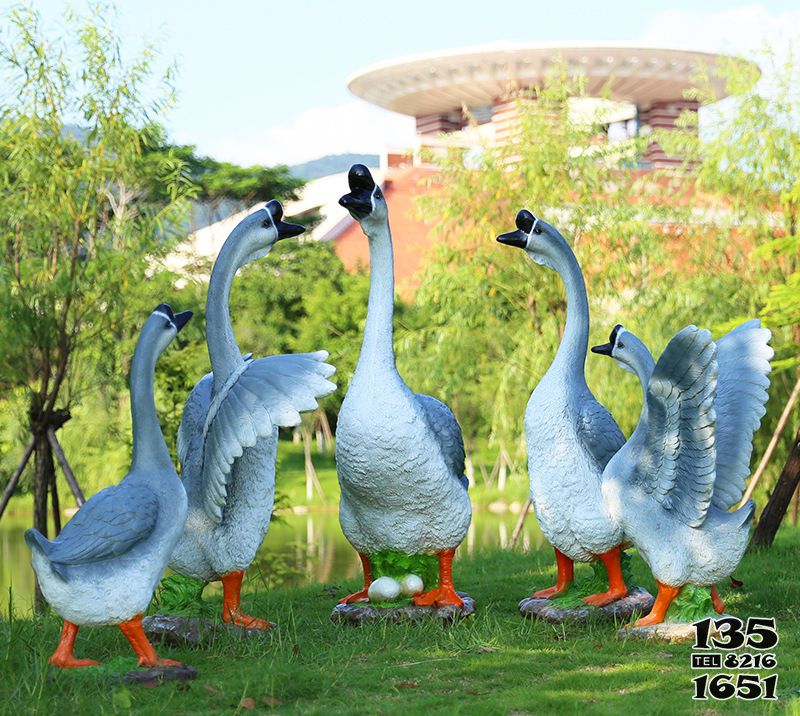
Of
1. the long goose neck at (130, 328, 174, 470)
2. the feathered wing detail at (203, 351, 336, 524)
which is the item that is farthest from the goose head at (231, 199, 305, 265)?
the long goose neck at (130, 328, 174, 470)

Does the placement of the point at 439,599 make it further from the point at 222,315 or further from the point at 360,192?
the point at 360,192

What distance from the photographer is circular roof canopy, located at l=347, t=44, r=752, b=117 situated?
1276 inches

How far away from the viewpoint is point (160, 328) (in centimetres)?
469

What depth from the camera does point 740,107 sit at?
1157 cm

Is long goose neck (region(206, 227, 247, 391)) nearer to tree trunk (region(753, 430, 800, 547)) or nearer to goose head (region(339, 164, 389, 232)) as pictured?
goose head (region(339, 164, 389, 232))

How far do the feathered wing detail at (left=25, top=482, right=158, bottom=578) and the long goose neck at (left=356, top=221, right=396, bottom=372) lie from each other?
1.44 metres

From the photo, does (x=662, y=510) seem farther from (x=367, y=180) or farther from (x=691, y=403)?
(x=367, y=180)

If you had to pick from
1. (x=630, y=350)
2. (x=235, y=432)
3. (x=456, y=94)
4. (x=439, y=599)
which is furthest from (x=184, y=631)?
(x=456, y=94)

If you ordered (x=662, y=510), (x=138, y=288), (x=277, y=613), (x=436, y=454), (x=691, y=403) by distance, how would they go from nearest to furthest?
(x=691, y=403) < (x=662, y=510) < (x=436, y=454) < (x=277, y=613) < (x=138, y=288)

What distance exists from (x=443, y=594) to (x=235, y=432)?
160cm

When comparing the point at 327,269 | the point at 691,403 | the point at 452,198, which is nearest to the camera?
the point at 691,403

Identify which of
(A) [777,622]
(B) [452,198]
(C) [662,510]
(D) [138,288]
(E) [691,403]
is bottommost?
(A) [777,622]

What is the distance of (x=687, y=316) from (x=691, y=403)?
6805 mm

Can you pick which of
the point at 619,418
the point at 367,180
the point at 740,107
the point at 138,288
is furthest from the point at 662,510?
the point at 740,107
